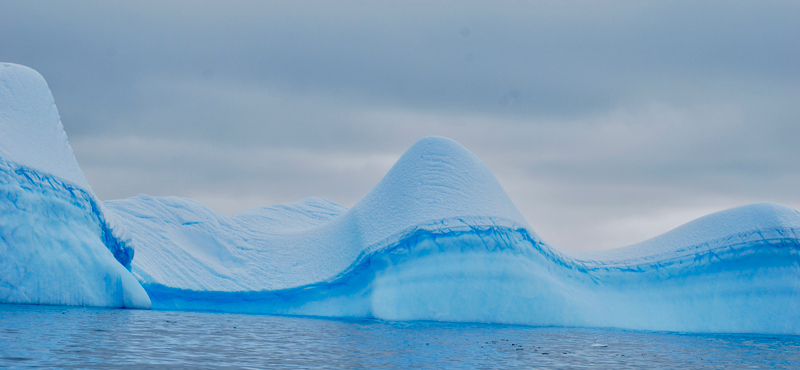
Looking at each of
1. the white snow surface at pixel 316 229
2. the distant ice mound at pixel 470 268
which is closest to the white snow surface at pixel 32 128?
the white snow surface at pixel 316 229

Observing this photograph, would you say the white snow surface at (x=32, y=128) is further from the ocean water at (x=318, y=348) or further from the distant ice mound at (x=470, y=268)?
the ocean water at (x=318, y=348)

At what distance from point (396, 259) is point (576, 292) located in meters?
5.71

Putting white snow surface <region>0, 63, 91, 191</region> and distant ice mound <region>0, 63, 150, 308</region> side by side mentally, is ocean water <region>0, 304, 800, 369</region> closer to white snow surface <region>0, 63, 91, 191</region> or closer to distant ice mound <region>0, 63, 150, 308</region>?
distant ice mound <region>0, 63, 150, 308</region>

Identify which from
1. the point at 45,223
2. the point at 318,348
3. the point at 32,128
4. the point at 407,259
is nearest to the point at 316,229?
the point at 407,259

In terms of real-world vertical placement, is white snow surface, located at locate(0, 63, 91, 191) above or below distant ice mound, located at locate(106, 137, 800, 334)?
above

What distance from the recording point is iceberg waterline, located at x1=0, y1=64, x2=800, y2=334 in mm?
17312

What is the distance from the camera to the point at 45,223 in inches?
675

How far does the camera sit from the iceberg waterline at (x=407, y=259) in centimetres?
1731

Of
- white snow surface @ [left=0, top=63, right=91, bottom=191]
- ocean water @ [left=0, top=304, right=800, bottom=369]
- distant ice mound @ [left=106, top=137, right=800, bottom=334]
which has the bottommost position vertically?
ocean water @ [left=0, top=304, right=800, bottom=369]

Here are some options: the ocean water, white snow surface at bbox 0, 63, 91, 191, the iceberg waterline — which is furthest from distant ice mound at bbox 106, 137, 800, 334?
white snow surface at bbox 0, 63, 91, 191

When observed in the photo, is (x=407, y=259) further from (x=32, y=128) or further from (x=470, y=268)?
(x=32, y=128)

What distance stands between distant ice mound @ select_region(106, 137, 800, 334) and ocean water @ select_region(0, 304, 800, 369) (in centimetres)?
411

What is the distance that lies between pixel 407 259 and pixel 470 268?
1794 millimetres

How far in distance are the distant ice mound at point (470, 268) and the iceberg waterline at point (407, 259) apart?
1.7 inches
